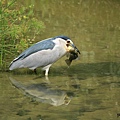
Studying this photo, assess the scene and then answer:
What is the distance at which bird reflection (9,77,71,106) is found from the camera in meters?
8.12

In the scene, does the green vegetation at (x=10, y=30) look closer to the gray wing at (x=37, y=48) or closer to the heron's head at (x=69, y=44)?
the gray wing at (x=37, y=48)

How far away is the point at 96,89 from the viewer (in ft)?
29.0

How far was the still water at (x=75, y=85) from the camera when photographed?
7.50 meters

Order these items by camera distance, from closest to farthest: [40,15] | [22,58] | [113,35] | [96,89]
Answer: [96,89], [22,58], [113,35], [40,15]

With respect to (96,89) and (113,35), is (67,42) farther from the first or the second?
(113,35)

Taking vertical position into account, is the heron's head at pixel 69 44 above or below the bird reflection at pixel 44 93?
above

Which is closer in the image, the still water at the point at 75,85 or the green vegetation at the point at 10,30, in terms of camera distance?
the still water at the point at 75,85

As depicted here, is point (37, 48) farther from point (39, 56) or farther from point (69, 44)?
point (69, 44)

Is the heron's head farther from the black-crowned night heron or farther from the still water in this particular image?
the still water

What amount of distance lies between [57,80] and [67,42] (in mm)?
811

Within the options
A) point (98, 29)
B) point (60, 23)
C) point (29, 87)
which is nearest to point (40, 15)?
point (60, 23)

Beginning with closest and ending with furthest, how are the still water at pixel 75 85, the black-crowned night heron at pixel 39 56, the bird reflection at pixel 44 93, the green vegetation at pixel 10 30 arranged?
the still water at pixel 75 85
the bird reflection at pixel 44 93
the black-crowned night heron at pixel 39 56
the green vegetation at pixel 10 30

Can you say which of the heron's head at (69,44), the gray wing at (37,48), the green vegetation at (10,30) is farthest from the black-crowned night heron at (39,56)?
the green vegetation at (10,30)

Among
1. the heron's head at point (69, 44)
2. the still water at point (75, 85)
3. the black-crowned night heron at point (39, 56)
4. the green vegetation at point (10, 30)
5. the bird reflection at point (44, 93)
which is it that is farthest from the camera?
the green vegetation at point (10, 30)
